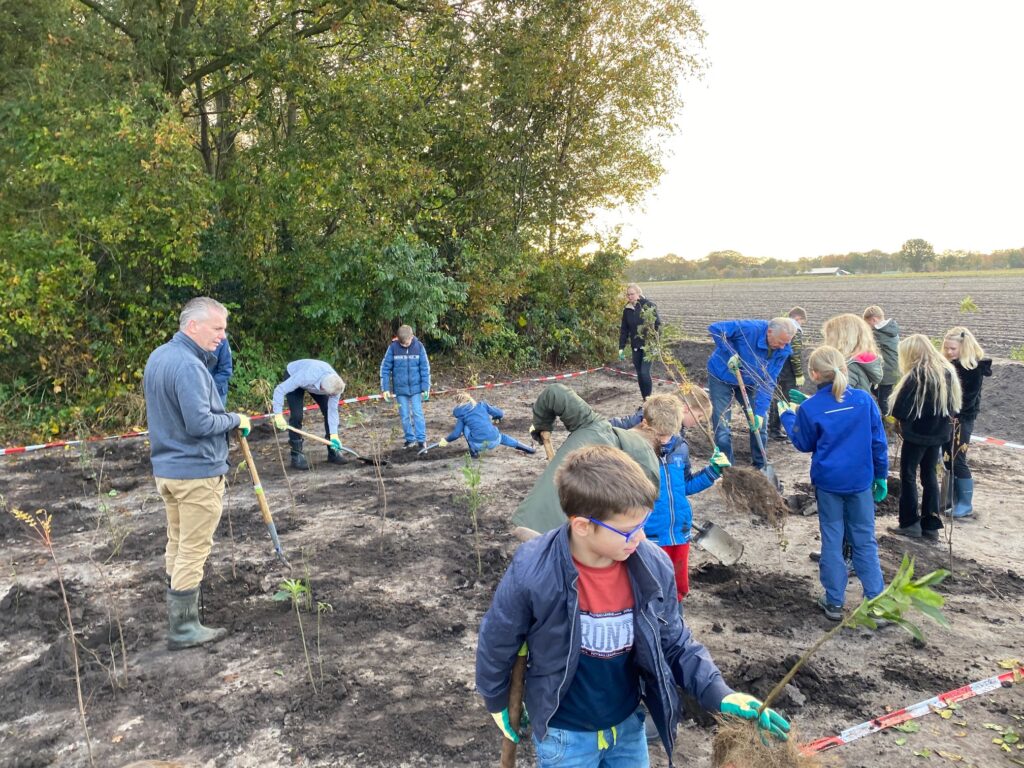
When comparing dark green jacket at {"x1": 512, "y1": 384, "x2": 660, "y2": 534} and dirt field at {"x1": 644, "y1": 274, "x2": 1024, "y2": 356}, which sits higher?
dark green jacket at {"x1": 512, "y1": 384, "x2": 660, "y2": 534}

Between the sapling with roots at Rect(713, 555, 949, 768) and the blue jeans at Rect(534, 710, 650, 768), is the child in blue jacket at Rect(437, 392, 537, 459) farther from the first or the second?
the sapling with roots at Rect(713, 555, 949, 768)

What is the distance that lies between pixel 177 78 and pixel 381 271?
13.9ft

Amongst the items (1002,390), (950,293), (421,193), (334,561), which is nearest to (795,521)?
(334,561)

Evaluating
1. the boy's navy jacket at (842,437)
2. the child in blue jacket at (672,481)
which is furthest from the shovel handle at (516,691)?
the boy's navy jacket at (842,437)

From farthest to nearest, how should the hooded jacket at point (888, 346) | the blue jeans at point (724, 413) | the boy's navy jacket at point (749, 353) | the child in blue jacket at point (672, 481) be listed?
the hooded jacket at point (888, 346) → the blue jeans at point (724, 413) → the boy's navy jacket at point (749, 353) → the child in blue jacket at point (672, 481)

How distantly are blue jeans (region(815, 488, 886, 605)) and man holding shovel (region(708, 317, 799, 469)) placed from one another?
2.82 metres

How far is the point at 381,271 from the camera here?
41.6ft

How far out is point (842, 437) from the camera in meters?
4.43

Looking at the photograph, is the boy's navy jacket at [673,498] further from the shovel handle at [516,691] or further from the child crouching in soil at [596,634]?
the shovel handle at [516,691]

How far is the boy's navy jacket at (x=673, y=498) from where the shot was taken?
3818 mm

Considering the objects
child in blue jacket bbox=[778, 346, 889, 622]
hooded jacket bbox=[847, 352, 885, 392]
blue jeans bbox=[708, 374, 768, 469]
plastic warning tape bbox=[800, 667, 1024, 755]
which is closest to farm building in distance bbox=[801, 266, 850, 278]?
hooded jacket bbox=[847, 352, 885, 392]

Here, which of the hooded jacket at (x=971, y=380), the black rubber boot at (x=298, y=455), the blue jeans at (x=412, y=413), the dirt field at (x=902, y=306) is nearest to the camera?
the hooded jacket at (x=971, y=380)

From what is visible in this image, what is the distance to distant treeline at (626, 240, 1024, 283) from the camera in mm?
69500

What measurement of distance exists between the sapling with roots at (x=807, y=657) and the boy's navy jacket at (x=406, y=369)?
277 inches
